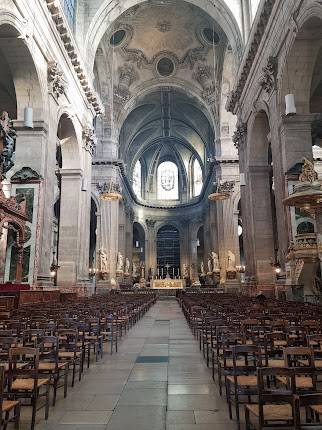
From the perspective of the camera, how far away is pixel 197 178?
157 ft

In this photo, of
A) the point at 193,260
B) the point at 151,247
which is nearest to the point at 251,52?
the point at 193,260

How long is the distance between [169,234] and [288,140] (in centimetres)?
3524

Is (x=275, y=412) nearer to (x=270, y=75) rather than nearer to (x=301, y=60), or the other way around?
Answer: (x=301, y=60)

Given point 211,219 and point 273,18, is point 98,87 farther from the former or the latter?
point 273,18

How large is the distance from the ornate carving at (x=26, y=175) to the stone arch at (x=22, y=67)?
2062 mm

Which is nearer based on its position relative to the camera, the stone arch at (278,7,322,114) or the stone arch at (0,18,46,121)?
the stone arch at (278,7,322,114)

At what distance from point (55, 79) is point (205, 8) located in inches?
494

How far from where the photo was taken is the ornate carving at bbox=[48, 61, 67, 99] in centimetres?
1557

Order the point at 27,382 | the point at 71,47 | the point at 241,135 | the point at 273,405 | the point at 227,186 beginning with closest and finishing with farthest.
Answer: the point at 273,405
the point at 27,382
the point at 71,47
the point at 241,135
the point at 227,186

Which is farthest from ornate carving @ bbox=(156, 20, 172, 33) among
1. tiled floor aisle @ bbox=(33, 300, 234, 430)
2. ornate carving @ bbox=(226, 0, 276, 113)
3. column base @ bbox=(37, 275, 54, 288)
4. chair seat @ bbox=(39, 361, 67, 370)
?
chair seat @ bbox=(39, 361, 67, 370)

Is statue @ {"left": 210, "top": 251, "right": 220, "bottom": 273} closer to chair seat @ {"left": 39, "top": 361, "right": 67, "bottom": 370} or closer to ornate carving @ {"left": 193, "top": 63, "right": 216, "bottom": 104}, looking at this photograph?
ornate carving @ {"left": 193, "top": 63, "right": 216, "bottom": 104}

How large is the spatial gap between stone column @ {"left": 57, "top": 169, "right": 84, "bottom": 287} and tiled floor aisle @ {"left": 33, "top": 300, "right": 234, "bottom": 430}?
12555mm

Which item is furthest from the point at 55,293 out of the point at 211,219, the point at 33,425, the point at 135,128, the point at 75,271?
the point at 135,128

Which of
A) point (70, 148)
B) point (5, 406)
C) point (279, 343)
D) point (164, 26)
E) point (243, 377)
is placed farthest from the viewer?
point (164, 26)
